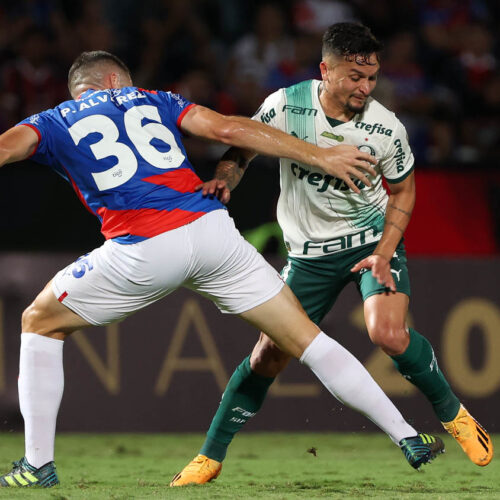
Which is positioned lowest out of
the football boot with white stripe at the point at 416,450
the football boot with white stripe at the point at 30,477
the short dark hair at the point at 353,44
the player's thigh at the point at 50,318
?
the football boot with white stripe at the point at 416,450

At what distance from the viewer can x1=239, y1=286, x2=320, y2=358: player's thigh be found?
4.11 metres

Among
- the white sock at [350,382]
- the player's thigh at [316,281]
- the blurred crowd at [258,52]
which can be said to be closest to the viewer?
the white sock at [350,382]

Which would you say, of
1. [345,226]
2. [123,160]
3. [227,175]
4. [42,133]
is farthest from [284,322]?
[42,133]

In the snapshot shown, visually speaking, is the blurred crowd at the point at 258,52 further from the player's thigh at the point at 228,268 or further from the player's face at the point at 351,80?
the player's thigh at the point at 228,268

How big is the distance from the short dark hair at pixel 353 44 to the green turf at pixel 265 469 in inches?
77.7

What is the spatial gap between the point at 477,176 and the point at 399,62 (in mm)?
2360

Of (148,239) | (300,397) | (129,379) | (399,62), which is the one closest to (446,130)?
(399,62)

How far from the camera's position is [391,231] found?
4559mm

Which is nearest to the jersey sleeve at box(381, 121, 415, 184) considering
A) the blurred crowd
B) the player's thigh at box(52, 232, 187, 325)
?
the player's thigh at box(52, 232, 187, 325)

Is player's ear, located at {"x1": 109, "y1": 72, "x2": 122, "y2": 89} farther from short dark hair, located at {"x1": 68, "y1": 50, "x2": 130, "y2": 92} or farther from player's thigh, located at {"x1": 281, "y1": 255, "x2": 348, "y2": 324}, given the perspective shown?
player's thigh, located at {"x1": 281, "y1": 255, "x2": 348, "y2": 324}

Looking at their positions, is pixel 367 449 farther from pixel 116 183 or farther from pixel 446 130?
pixel 446 130

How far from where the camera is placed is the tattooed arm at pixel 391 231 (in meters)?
4.44

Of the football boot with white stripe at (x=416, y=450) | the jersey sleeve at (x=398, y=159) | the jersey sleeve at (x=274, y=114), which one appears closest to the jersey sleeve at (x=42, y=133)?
the jersey sleeve at (x=274, y=114)

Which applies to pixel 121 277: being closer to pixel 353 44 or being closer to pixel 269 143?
pixel 269 143
